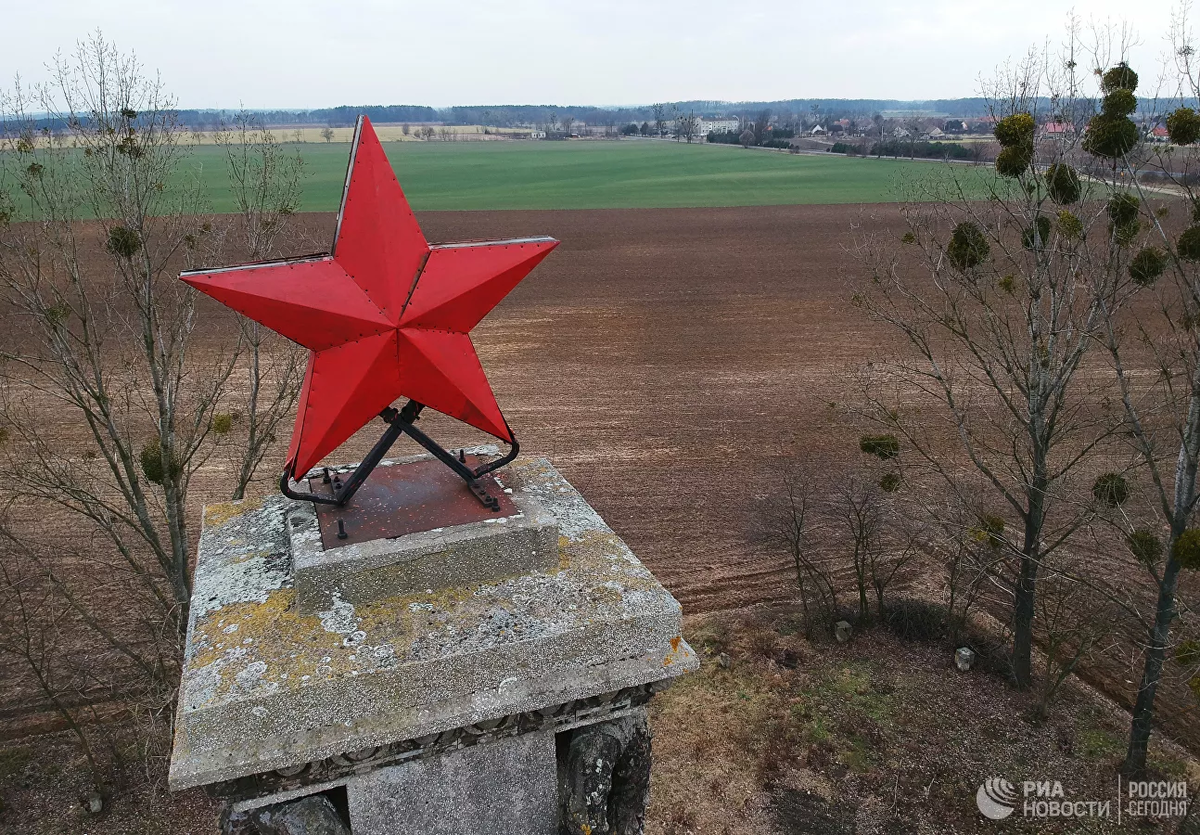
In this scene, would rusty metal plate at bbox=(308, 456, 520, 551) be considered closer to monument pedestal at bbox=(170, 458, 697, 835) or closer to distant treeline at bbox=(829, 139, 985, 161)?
monument pedestal at bbox=(170, 458, 697, 835)

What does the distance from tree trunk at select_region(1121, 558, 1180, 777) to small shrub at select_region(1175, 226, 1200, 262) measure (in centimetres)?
369

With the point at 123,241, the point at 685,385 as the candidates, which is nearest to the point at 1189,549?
the point at 123,241

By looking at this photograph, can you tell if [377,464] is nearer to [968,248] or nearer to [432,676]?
[432,676]

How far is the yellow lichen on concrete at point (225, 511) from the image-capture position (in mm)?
6246

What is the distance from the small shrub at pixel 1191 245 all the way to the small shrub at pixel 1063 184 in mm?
1453

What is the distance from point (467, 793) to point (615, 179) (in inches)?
3374

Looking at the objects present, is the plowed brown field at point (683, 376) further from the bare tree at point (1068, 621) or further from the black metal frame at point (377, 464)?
the black metal frame at point (377, 464)

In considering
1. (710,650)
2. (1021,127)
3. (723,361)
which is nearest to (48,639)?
(710,650)

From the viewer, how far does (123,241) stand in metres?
10.3

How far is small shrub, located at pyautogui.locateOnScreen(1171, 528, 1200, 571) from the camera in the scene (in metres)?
8.38

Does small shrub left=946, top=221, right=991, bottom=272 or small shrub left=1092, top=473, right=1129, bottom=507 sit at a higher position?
small shrub left=946, top=221, right=991, bottom=272

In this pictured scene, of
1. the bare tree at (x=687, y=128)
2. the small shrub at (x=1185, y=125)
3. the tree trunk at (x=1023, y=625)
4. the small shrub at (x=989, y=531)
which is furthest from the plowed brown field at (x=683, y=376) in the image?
the bare tree at (x=687, y=128)

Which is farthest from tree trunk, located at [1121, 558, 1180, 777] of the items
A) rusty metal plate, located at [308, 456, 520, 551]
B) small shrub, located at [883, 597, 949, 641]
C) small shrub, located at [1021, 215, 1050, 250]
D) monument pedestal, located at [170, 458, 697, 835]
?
rusty metal plate, located at [308, 456, 520, 551]

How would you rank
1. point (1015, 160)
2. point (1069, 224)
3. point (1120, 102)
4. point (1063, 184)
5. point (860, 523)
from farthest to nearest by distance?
point (860, 523)
point (1015, 160)
point (1063, 184)
point (1069, 224)
point (1120, 102)
